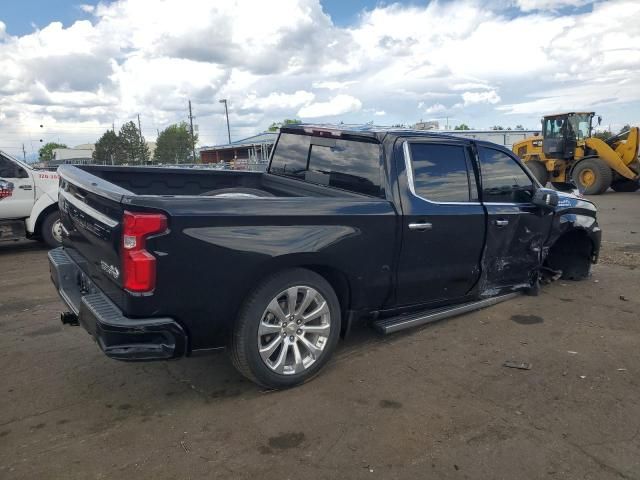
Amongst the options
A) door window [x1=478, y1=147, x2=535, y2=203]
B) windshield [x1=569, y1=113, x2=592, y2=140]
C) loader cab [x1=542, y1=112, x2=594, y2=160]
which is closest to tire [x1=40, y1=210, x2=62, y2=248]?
door window [x1=478, y1=147, x2=535, y2=203]

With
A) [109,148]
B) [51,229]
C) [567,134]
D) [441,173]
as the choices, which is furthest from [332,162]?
[109,148]

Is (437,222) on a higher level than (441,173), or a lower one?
lower

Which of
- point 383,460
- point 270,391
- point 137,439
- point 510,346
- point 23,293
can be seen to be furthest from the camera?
point 23,293

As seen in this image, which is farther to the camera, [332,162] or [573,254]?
A: [573,254]

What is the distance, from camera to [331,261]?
3.53m

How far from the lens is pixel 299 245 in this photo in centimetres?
334

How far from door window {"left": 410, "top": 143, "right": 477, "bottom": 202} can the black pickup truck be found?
0.5 inches

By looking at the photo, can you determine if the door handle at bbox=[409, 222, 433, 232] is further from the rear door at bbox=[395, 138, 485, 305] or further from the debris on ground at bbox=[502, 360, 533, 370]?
the debris on ground at bbox=[502, 360, 533, 370]

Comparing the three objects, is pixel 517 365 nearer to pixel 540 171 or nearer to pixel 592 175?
pixel 592 175

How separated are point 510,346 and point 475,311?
847 millimetres

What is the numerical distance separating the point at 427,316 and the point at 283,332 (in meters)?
1.45

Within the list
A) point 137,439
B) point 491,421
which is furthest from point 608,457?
point 137,439

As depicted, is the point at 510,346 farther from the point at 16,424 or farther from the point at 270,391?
the point at 16,424

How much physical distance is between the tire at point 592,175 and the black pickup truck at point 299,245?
13.6 meters
